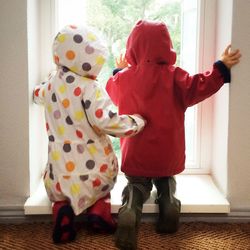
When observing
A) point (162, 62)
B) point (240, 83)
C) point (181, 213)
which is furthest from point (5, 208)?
point (240, 83)

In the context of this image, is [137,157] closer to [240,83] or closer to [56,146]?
[56,146]

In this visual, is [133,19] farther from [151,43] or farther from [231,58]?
[231,58]

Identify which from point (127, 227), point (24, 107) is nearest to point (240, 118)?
point (127, 227)

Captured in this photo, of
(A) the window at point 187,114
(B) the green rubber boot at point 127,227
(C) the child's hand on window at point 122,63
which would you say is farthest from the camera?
(C) the child's hand on window at point 122,63

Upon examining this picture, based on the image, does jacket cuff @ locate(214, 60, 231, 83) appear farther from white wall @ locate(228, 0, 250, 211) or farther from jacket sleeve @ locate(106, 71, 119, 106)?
jacket sleeve @ locate(106, 71, 119, 106)

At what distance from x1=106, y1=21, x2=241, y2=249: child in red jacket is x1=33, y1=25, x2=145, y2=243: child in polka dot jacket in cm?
9

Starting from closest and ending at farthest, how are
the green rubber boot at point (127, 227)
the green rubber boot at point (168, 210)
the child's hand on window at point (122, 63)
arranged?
1. the green rubber boot at point (127, 227)
2. the green rubber boot at point (168, 210)
3. the child's hand on window at point (122, 63)

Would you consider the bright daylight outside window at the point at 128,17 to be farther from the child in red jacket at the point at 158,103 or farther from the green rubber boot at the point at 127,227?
the green rubber boot at the point at 127,227

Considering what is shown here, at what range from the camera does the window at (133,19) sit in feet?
5.52

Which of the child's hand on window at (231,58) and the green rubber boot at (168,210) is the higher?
the child's hand on window at (231,58)

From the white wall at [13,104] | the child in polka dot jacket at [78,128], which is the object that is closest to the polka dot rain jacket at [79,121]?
the child in polka dot jacket at [78,128]

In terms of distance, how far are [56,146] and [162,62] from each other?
468 millimetres

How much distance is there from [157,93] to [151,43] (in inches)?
6.8

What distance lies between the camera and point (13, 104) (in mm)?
1469
